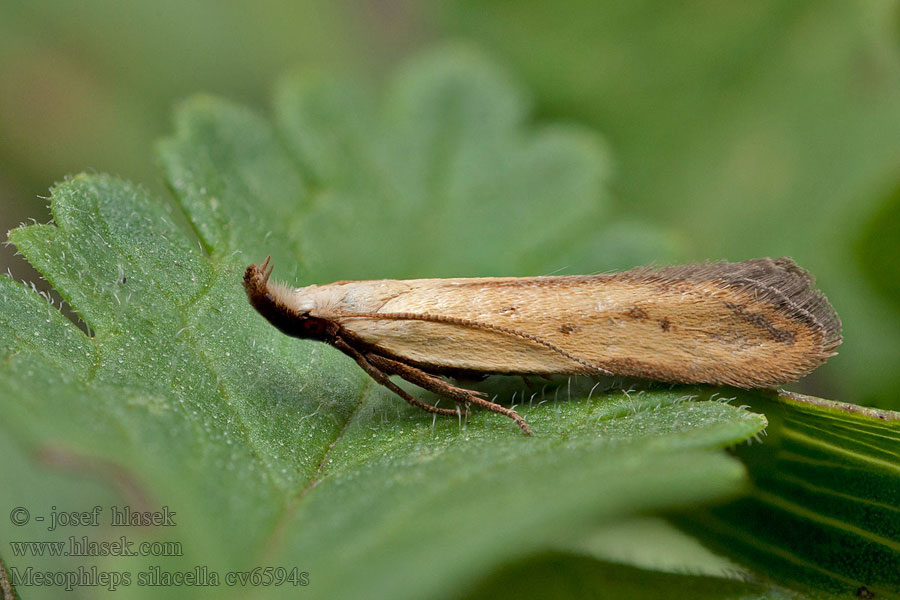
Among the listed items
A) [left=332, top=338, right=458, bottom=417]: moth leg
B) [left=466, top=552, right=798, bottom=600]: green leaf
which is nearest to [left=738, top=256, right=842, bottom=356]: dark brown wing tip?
[left=466, top=552, right=798, bottom=600]: green leaf

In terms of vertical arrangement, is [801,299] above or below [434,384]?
above

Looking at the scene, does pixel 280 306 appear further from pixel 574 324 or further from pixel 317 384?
pixel 574 324

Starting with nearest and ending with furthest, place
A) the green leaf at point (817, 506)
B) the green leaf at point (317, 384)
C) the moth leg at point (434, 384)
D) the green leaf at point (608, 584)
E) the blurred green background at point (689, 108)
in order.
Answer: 1. the green leaf at point (317, 384)
2. the green leaf at point (608, 584)
3. the green leaf at point (817, 506)
4. the moth leg at point (434, 384)
5. the blurred green background at point (689, 108)

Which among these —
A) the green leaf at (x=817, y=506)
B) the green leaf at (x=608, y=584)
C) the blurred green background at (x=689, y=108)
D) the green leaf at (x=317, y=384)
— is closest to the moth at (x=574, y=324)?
the green leaf at (x=317, y=384)

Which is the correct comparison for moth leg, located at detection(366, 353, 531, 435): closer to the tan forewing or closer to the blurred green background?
the tan forewing

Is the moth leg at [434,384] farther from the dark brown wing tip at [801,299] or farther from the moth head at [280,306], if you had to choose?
the dark brown wing tip at [801,299]

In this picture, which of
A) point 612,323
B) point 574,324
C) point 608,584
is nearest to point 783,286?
point 612,323

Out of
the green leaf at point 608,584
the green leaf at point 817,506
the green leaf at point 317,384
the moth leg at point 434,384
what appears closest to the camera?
the green leaf at point 317,384
